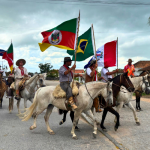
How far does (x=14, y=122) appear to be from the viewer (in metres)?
7.04

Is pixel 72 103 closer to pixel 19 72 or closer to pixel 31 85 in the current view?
pixel 31 85

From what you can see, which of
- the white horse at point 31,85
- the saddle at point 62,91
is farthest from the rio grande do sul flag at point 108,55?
the white horse at point 31,85

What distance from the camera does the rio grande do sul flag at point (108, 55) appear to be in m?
6.86

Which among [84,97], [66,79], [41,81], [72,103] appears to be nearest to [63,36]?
[66,79]

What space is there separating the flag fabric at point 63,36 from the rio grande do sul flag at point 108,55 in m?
1.71

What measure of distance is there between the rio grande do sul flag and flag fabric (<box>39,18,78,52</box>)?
1707 millimetres

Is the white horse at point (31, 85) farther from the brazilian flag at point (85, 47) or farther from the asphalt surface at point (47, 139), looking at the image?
the brazilian flag at point (85, 47)

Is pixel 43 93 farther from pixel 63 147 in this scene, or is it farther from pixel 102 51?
pixel 102 51

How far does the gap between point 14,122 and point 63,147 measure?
3.50m

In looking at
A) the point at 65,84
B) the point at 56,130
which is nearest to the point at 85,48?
the point at 65,84

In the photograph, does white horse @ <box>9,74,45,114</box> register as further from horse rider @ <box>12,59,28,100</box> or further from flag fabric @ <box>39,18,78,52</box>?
flag fabric @ <box>39,18,78,52</box>

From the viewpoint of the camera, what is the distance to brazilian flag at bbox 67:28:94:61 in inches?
246

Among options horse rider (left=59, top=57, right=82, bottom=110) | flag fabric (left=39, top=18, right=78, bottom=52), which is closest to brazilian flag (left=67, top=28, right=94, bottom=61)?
flag fabric (left=39, top=18, right=78, bottom=52)

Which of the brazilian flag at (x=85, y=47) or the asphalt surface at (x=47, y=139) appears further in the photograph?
the brazilian flag at (x=85, y=47)
